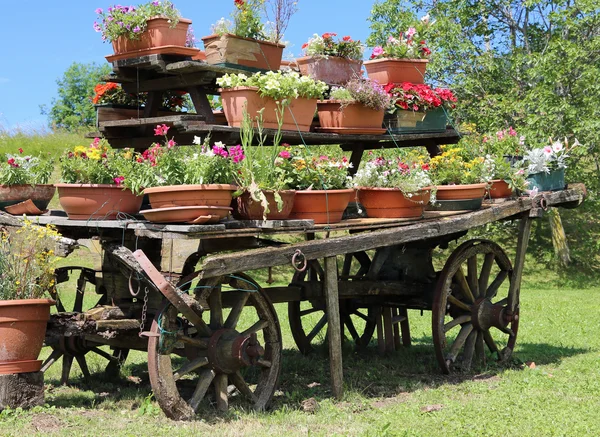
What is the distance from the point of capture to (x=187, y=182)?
5953 mm

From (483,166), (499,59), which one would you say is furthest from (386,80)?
(499,59)

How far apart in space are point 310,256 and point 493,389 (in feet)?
7.67

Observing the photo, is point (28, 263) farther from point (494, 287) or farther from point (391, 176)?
point (494, 287)

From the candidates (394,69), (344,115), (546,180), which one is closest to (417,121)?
(394,69)

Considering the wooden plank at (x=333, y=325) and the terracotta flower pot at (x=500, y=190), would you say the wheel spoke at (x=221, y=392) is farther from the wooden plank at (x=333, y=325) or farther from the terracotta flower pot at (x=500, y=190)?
the terracotta flower pot at (x=500, y=190)

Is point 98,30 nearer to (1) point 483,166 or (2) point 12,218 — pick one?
(2) point 12,218

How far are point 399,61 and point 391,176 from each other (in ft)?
5.65

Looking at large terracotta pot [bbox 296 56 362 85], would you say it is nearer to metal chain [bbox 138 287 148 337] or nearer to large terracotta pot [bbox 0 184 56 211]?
large terracotta pot [bbox 0 184 56 211]

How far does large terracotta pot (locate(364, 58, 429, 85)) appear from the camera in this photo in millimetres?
8625

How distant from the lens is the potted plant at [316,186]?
678cm

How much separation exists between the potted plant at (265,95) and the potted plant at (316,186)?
445 millimetres

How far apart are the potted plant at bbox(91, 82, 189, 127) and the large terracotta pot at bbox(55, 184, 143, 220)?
1.68 meters

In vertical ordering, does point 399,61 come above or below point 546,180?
above

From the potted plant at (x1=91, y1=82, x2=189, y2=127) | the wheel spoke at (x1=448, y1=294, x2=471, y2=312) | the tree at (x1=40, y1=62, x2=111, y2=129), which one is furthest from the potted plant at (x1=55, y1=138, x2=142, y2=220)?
the tree at (x1=40, y1=62, x2=111, y2=129)
